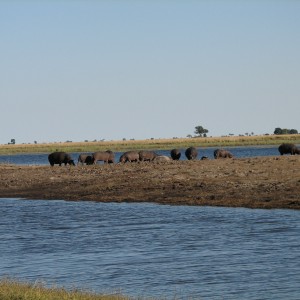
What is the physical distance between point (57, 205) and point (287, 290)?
2231 cm

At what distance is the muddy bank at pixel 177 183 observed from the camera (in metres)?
35.2

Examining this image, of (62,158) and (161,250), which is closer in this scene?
(161,250)

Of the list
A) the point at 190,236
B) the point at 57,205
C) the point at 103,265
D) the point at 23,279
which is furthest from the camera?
the point at 57,205

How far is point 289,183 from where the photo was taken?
36.3m

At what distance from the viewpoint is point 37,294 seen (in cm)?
1538

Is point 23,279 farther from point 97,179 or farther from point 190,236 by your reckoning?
point 97,179

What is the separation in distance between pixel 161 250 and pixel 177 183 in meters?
16.8

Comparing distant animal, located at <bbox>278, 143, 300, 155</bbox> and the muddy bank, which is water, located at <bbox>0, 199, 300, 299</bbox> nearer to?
the muddy bank

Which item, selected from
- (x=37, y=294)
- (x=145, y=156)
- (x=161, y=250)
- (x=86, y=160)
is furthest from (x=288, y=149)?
(x=37, y=294)

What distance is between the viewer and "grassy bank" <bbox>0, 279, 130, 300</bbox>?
1526 cm

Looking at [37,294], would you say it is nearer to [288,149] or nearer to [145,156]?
[145,156]

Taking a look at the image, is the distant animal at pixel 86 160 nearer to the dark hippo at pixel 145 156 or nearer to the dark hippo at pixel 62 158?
the dark hippo at pixel 62 158

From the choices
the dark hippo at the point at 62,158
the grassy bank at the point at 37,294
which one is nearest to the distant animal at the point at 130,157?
the dark hippo at the point at 62,158

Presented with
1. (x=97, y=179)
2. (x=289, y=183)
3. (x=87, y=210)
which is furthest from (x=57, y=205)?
(x=289, y=183)
